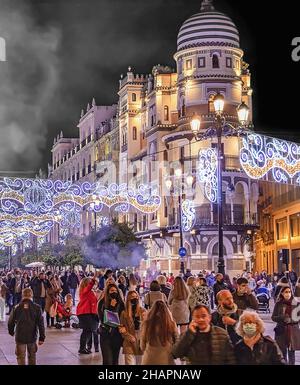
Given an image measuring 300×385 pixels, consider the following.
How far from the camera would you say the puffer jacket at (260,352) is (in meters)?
7.80

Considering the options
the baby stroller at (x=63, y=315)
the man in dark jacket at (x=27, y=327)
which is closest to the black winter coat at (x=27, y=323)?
the man in dark jacket at (x=27, y=327)

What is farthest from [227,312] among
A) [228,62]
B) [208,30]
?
[208,30]

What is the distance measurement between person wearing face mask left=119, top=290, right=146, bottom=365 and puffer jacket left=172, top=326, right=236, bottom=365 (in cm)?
285

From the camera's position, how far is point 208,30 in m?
56.9

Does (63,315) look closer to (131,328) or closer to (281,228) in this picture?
(131,328)

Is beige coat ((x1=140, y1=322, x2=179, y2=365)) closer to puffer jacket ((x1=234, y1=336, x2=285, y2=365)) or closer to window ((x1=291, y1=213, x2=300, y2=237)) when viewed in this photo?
puffer jacket ((x1=234, y1=336, x2=285, y2=365))

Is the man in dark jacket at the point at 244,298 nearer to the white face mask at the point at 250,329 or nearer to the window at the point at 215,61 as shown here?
the white face mask at the point at 250,329

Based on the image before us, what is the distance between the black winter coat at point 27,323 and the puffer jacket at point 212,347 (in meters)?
4.11

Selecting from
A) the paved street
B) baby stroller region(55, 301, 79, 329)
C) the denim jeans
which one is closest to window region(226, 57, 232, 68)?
baby stroller region(55, 301, 79, 329)

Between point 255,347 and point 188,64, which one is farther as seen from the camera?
point 188,64

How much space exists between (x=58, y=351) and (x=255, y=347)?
344 inches

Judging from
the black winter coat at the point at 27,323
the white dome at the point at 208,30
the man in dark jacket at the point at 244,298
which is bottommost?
the black winter coat at the point at 27,323
